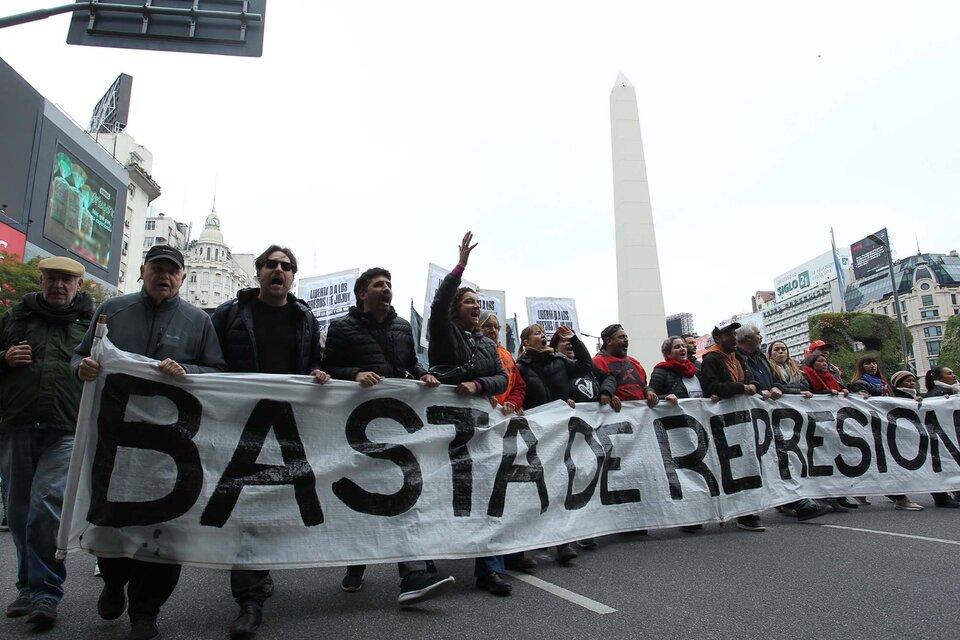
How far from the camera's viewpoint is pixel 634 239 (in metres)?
21.3

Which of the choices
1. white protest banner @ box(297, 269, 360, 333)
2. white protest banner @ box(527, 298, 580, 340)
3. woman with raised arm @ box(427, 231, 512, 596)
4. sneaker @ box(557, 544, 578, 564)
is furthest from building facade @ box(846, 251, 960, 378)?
woman with raised arm @ box(427, 231, 512, 596)

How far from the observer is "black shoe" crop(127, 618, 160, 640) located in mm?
2699

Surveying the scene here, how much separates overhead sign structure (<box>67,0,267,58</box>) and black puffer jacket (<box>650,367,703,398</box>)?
5391 millimetres

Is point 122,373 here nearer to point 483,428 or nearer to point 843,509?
point 483,428

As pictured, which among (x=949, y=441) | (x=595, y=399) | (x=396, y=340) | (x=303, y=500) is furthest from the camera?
(x=949, y=441)

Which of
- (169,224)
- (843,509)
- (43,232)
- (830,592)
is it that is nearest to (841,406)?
(843,509)

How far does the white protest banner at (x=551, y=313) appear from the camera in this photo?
15.6 metres

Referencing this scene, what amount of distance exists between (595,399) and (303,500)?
8.58 feet

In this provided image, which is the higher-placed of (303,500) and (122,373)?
(122,373)

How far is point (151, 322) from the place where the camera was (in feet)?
10.7

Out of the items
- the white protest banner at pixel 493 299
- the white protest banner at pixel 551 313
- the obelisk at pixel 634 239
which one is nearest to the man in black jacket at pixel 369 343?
the white protest banner at pixel 493 299

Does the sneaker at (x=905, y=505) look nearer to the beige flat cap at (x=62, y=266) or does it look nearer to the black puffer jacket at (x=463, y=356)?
the black puffer jacket at (x=463, y=356)

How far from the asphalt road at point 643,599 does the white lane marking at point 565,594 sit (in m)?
0.01

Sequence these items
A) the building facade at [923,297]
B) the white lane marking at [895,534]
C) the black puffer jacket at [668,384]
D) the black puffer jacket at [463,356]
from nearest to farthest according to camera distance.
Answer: the black puffer jacket at [463,356], the white lane marking at [895,534], the black puffer jacket at [668,384], the building facade at [923,297]
